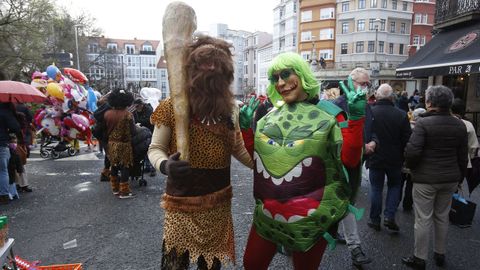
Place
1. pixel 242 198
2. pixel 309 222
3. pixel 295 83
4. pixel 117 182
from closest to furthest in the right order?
1. pixel 309 222
2. pixel 295 83
3. pixel 242 198
4. pixel 117 182

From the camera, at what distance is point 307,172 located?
190cm

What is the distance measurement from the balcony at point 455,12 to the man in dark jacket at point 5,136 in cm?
1234

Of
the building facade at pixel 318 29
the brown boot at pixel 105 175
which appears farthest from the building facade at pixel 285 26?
the brown boot at pixel 105 175

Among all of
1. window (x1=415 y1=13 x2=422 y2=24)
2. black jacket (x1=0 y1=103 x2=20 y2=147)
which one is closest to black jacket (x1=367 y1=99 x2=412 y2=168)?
black jacket (x1=0 y1=103 x2=20 y2=147)

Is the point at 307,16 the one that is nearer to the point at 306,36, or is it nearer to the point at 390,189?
the point at 306,36

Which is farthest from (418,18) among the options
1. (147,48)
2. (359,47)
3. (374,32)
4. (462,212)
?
(147,48)

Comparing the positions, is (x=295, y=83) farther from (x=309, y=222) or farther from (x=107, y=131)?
(x=107, y=131)

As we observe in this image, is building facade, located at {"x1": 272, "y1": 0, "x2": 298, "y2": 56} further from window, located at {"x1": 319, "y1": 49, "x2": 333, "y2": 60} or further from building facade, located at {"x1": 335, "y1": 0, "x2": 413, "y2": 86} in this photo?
building facade, located at {"x1": 335, "y1": 0, "x2": 413, "y2": 86}

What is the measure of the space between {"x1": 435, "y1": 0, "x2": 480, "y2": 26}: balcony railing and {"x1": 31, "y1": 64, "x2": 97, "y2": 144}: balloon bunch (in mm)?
11807

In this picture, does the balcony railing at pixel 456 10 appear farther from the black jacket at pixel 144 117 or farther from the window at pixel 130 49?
the window at pixel 130 49

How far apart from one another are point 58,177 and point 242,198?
4.39 m

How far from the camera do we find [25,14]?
1745 cm

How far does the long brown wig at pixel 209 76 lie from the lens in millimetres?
1751

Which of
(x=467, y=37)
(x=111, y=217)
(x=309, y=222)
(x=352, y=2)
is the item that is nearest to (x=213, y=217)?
(x=309, y=222)
